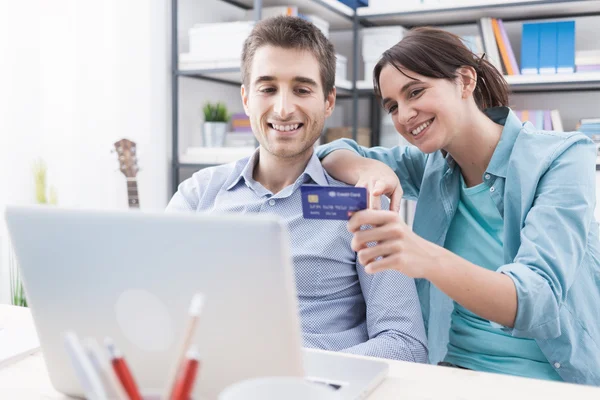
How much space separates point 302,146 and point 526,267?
22.5 inches

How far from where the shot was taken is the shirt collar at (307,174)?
137 centimetres

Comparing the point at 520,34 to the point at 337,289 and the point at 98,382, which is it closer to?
the point at 337,289

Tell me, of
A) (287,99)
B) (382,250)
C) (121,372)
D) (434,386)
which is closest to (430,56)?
(287,99)

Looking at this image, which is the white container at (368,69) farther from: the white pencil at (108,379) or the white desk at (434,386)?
the white pencil at (108,379)

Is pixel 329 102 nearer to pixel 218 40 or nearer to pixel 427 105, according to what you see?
pixel 427 105

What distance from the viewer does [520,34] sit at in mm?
3104

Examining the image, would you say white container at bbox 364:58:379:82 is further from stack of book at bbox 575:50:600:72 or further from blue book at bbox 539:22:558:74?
stack of book at bbox 575:50:600:72

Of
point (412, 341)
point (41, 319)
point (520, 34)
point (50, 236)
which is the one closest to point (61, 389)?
point (41, 319)

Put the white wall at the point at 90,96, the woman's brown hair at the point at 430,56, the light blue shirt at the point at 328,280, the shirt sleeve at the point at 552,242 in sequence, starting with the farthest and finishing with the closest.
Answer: the white wall at the point at 90,96, the woman's brown hair at the point at 430,56, the light blue shirt at the point at 328,280, the shirt sleeve at the point at 552,242

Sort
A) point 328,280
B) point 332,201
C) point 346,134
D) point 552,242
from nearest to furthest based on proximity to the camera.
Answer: point 332,201 → point 552,242 → point 328,280 → point 346,134

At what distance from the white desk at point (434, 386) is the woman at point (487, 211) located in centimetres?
16

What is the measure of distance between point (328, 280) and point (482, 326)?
0.34 metres

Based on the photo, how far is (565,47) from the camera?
109 inches

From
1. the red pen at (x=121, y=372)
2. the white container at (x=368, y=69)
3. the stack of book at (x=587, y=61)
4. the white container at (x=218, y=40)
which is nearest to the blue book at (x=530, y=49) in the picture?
the stack of book at (x=587, y=61)
